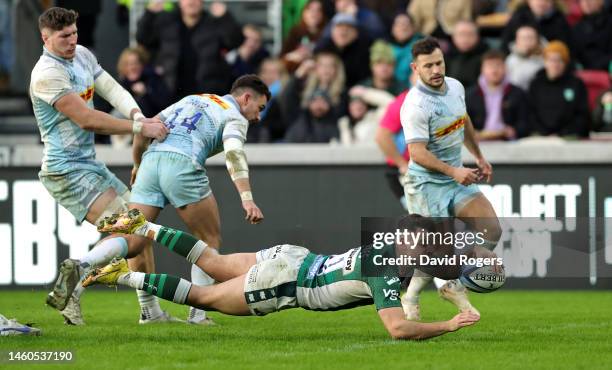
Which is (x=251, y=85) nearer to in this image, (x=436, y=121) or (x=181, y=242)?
(x=436, y=121)

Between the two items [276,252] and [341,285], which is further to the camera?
[276,252]

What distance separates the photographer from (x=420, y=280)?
39.0 feet

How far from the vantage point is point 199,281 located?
1167cm

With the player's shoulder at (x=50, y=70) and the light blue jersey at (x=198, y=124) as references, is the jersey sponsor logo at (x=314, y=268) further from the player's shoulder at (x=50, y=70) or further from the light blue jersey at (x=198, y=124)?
the player's shoulder at (x=50, y=70)

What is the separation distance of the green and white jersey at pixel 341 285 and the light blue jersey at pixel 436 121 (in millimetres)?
1837

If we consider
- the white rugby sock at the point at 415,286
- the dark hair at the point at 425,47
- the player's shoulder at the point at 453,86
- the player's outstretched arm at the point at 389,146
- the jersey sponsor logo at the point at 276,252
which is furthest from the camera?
the player's outstretched arm at the point at 389,146

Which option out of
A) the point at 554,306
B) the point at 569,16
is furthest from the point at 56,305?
the point at 569,16

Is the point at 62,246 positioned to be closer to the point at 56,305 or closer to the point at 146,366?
the point at 56,305

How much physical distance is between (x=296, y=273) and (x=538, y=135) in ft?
26.3

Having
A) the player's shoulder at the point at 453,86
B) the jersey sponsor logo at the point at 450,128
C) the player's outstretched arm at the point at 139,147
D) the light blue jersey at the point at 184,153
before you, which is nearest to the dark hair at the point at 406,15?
the player's shoulder at the point at 453,86

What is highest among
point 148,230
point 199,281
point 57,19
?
point 57,19

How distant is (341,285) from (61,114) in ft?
9.49

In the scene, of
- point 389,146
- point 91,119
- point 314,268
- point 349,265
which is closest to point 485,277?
point 349,265

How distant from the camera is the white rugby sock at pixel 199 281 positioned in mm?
11594
